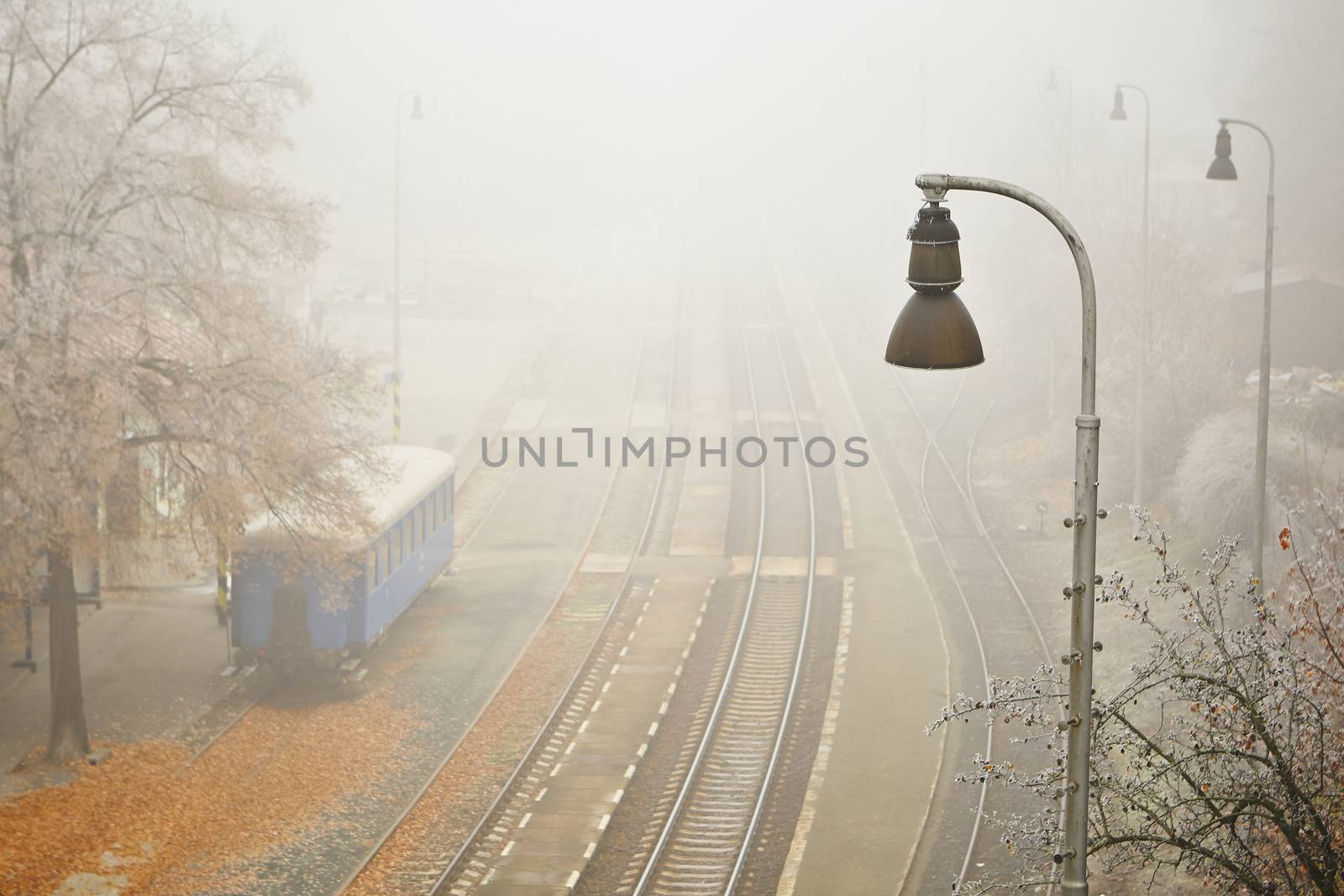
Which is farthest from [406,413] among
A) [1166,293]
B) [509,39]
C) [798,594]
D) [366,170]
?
[509,39]

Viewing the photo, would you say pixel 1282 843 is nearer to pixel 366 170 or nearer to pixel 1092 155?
pixel 1092 155

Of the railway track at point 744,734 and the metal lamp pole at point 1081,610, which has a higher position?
the metal lamp pole at point 1081,610

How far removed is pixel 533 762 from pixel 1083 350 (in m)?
15.1

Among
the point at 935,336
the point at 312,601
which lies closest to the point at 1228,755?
the point at 935,336

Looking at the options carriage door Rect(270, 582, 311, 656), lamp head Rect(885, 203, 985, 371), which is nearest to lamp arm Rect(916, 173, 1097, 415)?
lamp head Rect(885, 203, 985, 371)

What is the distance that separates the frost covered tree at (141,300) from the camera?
18344mm

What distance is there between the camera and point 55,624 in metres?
20.7

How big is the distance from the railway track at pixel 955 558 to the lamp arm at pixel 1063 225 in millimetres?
11468

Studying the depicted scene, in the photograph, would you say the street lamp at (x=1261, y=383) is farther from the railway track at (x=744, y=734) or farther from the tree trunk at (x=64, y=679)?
the tree trunk at (x=64, y=679)

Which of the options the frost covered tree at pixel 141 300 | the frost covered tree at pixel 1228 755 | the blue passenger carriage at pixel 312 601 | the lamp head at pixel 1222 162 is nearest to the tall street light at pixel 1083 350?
the frost covered tree at pixel 1228 755

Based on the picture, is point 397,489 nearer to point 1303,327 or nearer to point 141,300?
point 141,300

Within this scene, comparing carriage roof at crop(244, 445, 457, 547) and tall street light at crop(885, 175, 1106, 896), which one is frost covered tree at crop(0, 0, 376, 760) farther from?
tall street light at crop(885, 175, 1106, 896)

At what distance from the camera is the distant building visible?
150 ft

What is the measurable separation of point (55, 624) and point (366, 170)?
89468 millimetres
